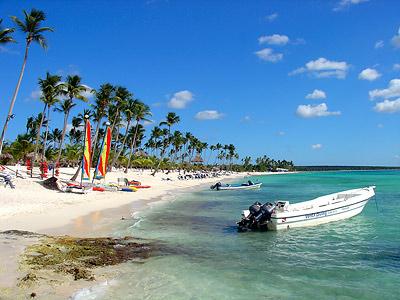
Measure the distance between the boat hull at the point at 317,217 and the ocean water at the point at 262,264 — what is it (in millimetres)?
447

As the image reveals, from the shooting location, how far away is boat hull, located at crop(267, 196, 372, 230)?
18625 millimetres

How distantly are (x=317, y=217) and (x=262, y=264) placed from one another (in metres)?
8.88

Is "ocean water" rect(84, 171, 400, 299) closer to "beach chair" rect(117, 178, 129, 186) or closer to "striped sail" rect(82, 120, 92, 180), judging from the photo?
"striped sail" rect(82, 120, 92, 180)

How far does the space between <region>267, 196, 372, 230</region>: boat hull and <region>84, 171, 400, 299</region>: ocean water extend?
447 millimetres

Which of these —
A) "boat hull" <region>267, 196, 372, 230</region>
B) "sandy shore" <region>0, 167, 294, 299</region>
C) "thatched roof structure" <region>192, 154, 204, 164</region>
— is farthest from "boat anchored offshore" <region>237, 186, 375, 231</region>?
"thatched roof structure" <region>192, 154, 204, 164</region>

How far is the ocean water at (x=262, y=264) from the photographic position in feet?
32.3

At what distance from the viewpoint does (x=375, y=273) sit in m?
11.9

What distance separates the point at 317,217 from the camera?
20.5m

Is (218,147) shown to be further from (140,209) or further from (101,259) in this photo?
(101,259)

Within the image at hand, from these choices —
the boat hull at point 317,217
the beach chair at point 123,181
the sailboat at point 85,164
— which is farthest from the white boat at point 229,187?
the boat hull at point 317,217

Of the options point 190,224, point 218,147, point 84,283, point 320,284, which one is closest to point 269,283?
point 320,284

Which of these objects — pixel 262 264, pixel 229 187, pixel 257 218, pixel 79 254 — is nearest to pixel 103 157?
pixel 257 218

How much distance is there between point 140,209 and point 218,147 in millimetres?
137931

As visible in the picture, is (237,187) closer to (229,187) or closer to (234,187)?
(234,187)
